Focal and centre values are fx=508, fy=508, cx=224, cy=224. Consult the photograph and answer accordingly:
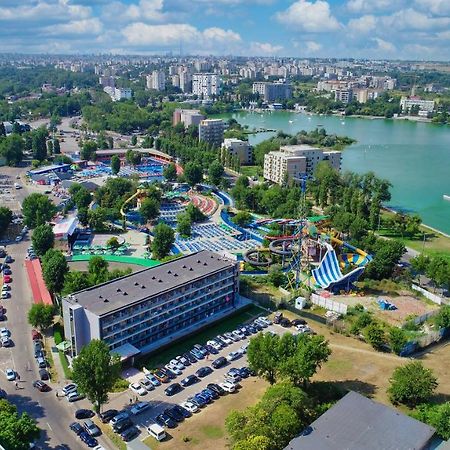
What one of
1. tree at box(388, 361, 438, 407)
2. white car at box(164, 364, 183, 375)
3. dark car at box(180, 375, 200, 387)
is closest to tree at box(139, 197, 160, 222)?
white car at box(164, 364, 183, 375)

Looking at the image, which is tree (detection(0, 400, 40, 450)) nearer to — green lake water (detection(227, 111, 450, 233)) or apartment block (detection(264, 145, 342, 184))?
green lake water (detection(227, 111, 450, 233))

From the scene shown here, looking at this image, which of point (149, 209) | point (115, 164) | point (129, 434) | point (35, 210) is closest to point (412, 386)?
point (129, 434)

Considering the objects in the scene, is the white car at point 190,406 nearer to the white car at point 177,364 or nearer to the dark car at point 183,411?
the dark car at point 183,411

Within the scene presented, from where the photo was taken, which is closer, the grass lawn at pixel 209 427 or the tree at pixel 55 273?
the grass lawn at pixel 209 427

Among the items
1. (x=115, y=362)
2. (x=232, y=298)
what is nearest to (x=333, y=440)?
(x=115, y=362)

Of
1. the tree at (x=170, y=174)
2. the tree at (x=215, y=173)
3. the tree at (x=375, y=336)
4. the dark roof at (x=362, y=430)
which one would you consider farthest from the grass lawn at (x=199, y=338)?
the tree at (x=170, y=174)

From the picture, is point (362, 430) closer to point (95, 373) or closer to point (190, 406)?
point (190, 406)
